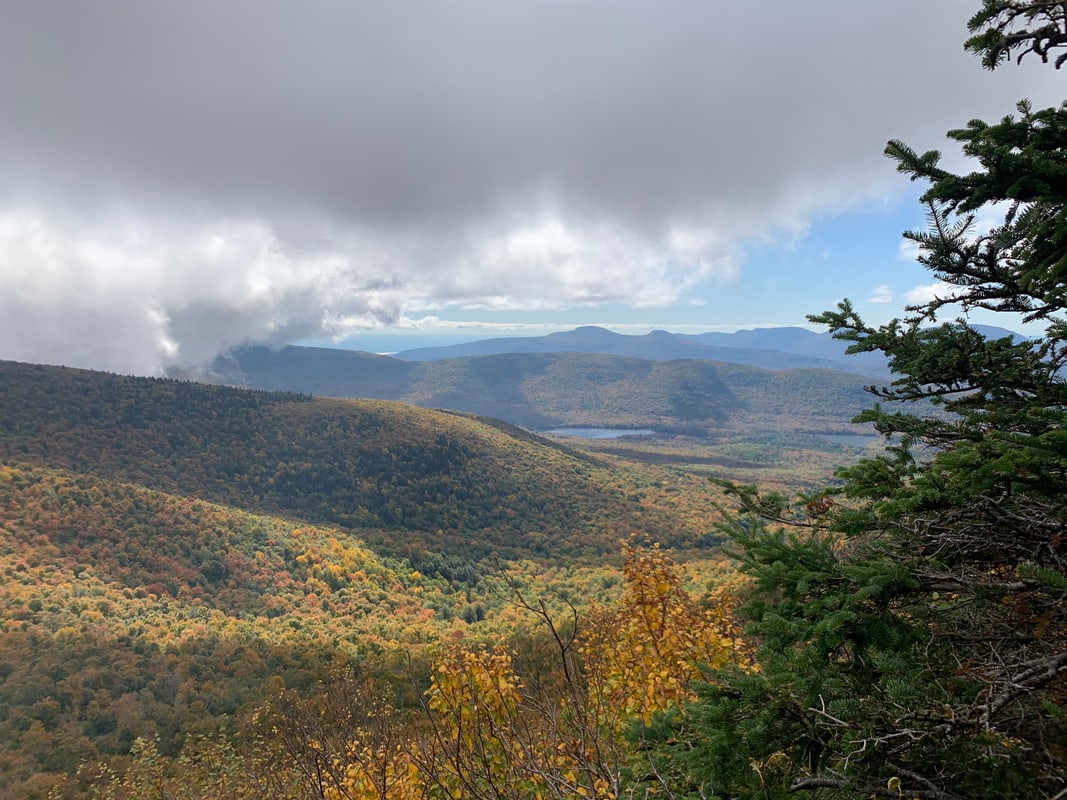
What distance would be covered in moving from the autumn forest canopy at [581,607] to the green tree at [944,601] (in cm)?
2

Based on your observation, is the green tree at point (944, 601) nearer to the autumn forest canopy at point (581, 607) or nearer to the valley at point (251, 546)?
the autumn forest canopy at point (581, 607)

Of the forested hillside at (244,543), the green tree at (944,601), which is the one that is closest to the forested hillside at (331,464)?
the forested hillside at (244,543)

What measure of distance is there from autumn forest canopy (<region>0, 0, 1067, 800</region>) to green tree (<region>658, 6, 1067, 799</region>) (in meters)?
0.02

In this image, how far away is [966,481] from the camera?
3.18 m

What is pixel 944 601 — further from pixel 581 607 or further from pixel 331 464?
pixel 331 464

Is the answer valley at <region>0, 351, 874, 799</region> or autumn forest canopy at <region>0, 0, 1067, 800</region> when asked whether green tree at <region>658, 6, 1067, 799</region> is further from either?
valley at <region>0, 351, 874, 799</region>

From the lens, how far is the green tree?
99.1 inches

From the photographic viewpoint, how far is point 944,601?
3.42m

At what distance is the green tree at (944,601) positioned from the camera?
2518mm

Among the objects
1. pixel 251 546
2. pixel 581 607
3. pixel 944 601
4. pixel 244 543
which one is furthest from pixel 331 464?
pixel 944 601

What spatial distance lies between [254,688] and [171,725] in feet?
15.9

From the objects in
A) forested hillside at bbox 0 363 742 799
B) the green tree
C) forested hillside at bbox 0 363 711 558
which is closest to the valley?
forested hillside at bbox 0 363 742 799

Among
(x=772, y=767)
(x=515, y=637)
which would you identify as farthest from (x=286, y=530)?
(x=772, y=767)

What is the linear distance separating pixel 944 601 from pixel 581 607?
1698 inches
